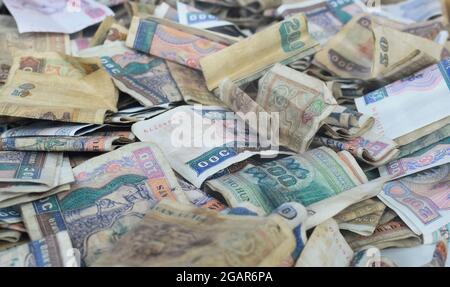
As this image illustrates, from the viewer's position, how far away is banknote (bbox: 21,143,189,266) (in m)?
1.40

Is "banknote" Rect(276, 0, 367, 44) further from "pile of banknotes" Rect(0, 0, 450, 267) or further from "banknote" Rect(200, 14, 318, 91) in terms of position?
"banknote" Rect(200, 14, 318, 91)

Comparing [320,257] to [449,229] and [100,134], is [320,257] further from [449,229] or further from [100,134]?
[100,134]

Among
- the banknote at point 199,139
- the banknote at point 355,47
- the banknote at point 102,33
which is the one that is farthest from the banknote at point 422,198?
the banknote at point 102,33

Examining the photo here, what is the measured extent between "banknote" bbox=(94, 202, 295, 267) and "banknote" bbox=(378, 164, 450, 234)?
0.41m

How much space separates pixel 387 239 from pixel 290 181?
27cm

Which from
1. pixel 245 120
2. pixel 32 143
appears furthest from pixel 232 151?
pixel 32 143

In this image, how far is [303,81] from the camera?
1.80 meters

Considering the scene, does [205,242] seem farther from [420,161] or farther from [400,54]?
[400,54]

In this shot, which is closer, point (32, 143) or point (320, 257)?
point (320, 257)

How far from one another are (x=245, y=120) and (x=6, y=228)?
699mm

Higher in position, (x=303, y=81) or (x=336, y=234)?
(x=303, y=81)

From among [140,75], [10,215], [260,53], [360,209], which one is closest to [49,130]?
[10,215]

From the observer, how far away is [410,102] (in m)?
1.81
